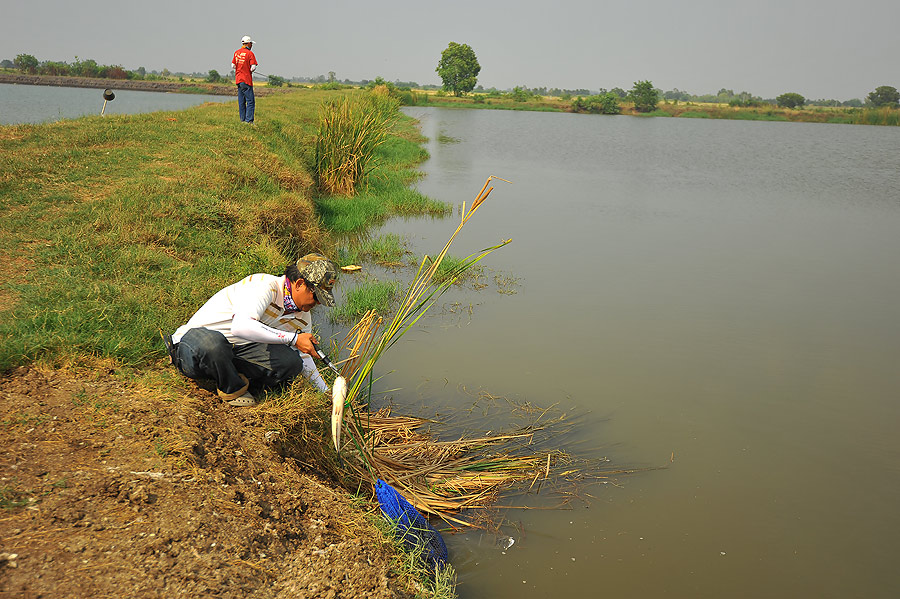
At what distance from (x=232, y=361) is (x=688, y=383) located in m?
3.69

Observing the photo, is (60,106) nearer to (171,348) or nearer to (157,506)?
(171,348)

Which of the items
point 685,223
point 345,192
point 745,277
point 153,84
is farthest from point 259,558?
point 153,84

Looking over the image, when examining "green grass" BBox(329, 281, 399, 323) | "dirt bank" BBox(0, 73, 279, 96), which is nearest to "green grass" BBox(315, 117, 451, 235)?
"green grass" BBox(329, 281, 399, 323)

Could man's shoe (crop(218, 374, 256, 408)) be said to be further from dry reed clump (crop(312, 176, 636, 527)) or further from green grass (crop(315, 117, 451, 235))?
green grass (crop(315, 117, 451, 235))

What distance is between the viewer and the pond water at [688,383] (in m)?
3.43

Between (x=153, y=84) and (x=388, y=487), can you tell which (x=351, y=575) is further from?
→ (x=153, y=84)

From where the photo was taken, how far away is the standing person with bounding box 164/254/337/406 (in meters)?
3.35

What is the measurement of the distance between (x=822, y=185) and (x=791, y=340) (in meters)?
12.8

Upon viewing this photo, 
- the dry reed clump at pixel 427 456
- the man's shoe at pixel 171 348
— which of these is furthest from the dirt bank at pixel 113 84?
the dry reed clump at pixel 427 456

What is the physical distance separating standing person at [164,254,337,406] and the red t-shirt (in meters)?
8.45

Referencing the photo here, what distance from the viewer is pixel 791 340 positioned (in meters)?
6.37

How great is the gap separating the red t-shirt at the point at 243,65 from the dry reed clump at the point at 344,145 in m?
1.41

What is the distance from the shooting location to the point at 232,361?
354 cm

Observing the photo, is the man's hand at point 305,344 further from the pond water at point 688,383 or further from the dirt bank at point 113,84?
the dirt bank at point 113,84
